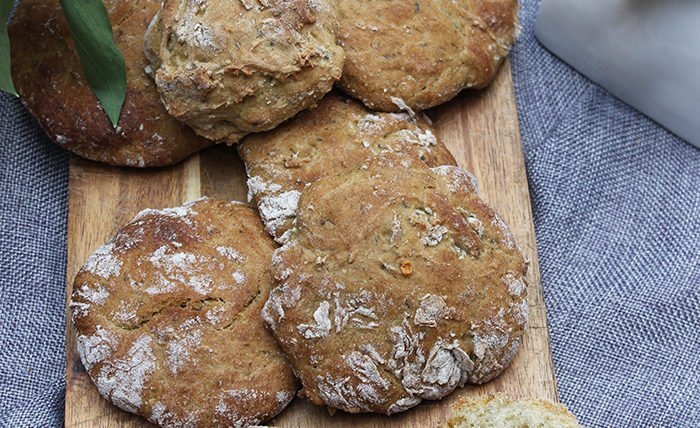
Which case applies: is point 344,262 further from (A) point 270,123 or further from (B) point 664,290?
(B) point 664,290

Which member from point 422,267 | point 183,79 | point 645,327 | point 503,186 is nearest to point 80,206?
point 183,79

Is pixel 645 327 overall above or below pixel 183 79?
below

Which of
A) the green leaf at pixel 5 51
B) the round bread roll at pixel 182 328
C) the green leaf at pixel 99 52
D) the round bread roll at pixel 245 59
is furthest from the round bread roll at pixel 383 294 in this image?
the green leaf at pixel 5 51

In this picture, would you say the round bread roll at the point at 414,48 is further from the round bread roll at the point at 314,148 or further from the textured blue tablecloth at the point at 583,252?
the textured blue tablecloth at the point at 583,252

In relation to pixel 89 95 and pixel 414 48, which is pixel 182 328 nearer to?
pixel 89 95

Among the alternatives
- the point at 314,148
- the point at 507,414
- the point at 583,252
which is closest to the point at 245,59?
the point at 314,148

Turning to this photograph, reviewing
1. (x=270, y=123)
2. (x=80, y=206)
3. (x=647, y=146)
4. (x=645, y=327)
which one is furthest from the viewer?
(x=647, y=146)
